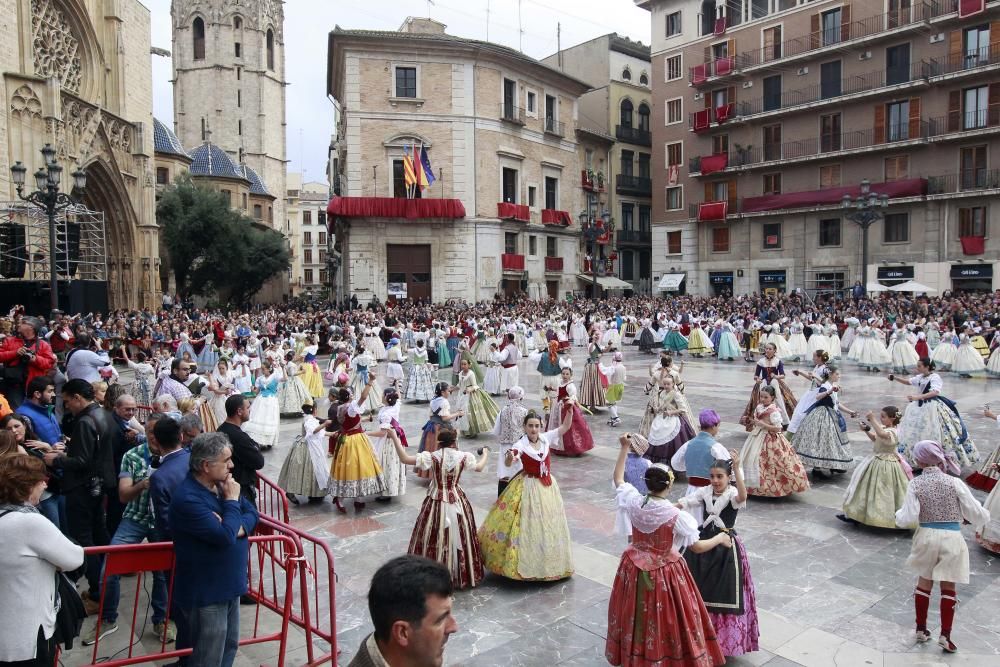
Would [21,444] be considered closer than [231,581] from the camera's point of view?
No

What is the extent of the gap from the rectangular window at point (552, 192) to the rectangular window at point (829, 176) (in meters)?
15.2

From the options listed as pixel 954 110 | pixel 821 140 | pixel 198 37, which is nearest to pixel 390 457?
pixel 954 110

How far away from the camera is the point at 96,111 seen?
2908 cm

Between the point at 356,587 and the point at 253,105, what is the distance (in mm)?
66425

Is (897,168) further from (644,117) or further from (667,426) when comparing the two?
(667,426)

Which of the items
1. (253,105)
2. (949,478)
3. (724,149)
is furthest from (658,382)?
(253,105)

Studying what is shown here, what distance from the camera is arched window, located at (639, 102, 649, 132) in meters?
53.1

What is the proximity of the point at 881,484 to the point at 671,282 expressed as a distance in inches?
1495

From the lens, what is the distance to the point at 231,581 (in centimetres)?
409

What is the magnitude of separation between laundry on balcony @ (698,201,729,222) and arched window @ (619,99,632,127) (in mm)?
11675

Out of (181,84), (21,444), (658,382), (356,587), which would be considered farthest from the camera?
(181,84)

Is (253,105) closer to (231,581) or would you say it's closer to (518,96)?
(518,96)

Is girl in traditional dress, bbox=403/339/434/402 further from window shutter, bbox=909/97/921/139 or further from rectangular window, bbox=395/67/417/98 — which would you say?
window shutter, bbox=909/97/921/139

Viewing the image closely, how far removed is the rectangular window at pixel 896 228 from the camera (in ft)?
118
